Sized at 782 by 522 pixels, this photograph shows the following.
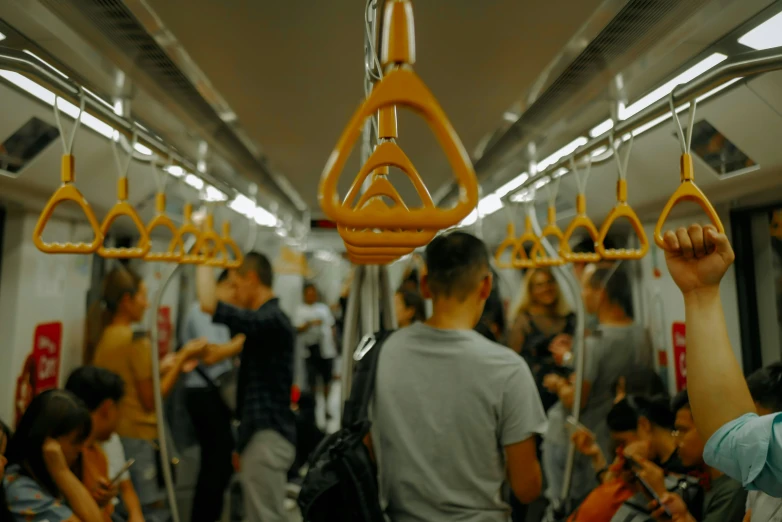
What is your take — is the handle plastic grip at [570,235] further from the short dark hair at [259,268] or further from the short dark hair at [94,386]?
the short dark hair at [94,386]

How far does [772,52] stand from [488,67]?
1016 mm

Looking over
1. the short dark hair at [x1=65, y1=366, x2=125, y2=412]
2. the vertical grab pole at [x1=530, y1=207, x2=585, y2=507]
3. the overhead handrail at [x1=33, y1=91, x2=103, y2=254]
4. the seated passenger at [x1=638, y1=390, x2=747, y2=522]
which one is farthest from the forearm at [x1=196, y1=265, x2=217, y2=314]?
the seated passenger at [x1=638, y1=390, x2=747, y2=522]

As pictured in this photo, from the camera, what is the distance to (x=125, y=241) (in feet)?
10.2

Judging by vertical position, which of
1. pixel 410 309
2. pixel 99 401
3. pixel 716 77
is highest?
pixel 716 77

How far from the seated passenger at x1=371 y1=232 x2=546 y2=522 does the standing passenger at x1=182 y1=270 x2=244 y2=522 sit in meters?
2.73

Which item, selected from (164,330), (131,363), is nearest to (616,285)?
(131,363)

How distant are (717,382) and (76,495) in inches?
82.7

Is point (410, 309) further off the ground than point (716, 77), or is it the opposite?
point (716, 77)

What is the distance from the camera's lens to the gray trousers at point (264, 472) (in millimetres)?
3139

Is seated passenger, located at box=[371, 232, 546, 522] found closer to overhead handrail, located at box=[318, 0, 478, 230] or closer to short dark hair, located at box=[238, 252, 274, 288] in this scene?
overhead handrail, located at box=[318, 0, 478, 230]

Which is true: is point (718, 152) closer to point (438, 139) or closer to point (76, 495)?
point (438, 139)

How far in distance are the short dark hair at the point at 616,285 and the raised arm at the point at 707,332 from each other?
188cm

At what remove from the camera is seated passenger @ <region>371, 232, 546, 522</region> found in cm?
147

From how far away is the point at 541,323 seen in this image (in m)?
3.60
